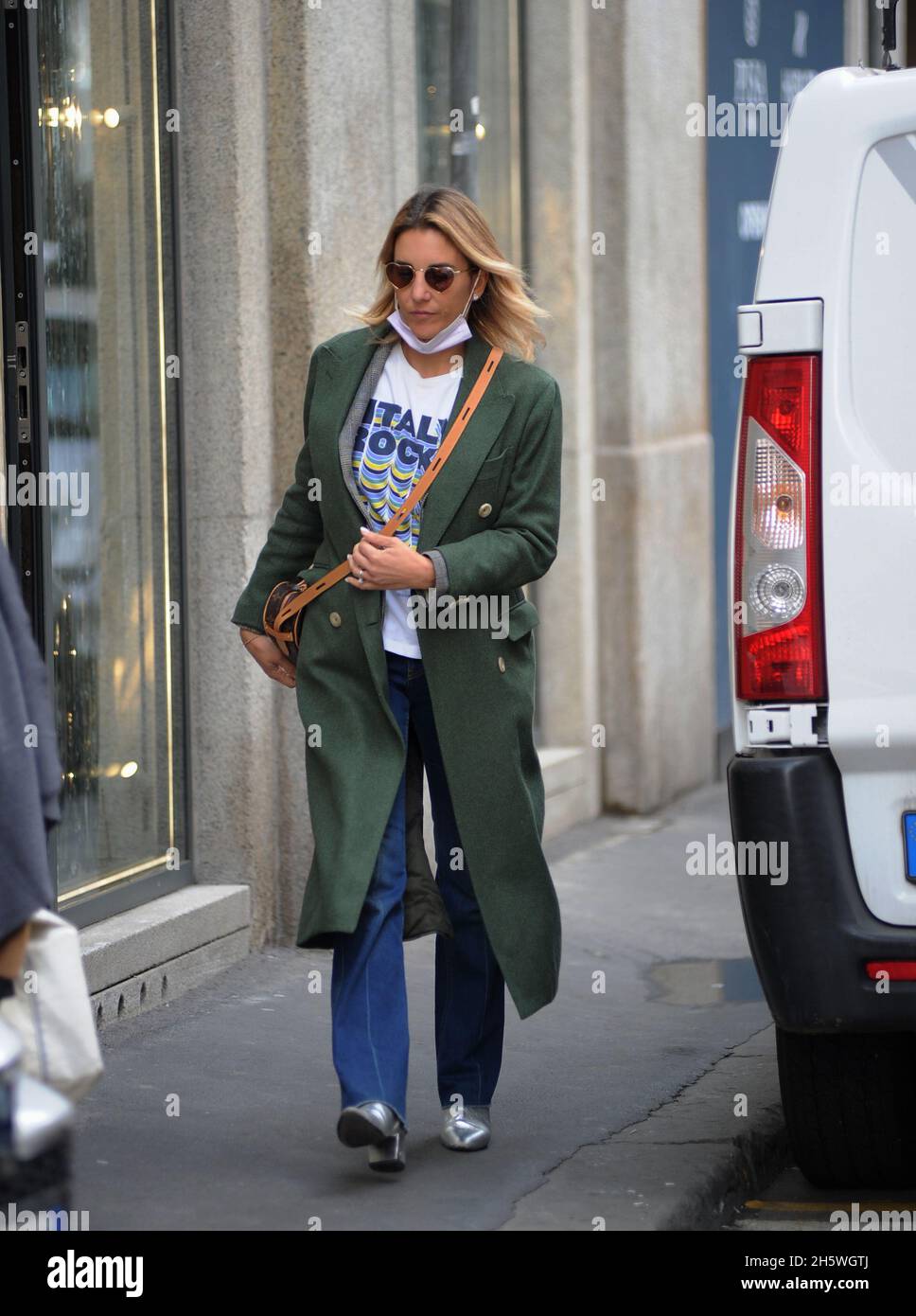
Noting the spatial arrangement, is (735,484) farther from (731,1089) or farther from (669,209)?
(669,209)

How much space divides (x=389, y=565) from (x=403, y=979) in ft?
2.72

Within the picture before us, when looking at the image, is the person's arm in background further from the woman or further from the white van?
the white van

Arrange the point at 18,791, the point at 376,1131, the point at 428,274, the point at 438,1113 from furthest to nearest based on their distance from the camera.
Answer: the point at 438,1113, the point at 428,274, the point at 376,1131, the point at 18,791

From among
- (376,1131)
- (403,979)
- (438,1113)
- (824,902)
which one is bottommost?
(438,1113)

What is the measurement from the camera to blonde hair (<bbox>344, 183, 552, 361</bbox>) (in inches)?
180

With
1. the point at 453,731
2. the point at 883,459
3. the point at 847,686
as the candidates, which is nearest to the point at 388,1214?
the point at 453,731

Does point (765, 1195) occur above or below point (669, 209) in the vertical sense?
below

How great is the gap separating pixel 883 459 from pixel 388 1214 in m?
1.69

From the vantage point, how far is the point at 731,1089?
5484 mm

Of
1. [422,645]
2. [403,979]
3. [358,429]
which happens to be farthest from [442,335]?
[403,979]

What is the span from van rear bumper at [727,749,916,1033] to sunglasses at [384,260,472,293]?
3.85ft

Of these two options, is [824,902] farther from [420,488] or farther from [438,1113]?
[438,1113]

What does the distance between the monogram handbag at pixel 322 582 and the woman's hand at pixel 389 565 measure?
0.31ft

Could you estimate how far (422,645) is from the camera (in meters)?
4.58
